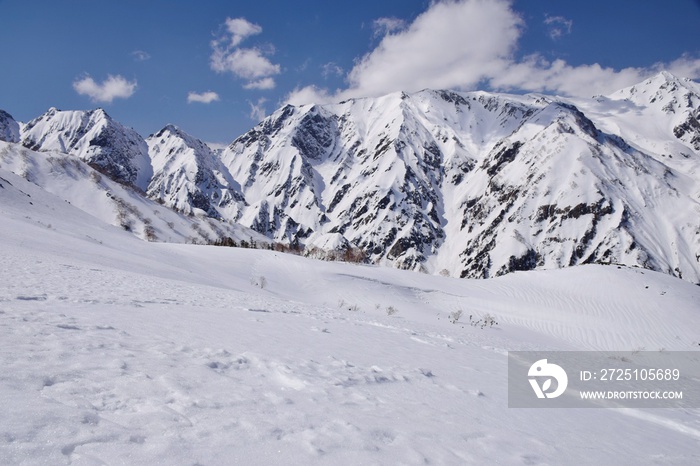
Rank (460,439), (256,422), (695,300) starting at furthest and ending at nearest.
A: (695,300)
(460,439)
(256,422)

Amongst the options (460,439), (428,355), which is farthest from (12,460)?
(428,355)

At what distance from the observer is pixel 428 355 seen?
9531 mm

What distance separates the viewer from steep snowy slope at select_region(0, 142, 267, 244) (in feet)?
321

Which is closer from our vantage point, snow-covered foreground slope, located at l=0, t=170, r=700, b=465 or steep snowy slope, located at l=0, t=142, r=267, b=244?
snow-covered foreground slope, located at l=0, t=170, r=700, b=465

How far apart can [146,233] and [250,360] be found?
319 ft

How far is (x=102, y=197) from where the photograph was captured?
10550 cm

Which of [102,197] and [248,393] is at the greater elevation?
[102,197]

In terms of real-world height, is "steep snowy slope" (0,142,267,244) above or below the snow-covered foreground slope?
above

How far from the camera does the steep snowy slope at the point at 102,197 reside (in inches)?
3853

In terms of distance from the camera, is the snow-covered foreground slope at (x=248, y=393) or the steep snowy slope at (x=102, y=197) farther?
the steep snowy slope at (x=102, y=197)

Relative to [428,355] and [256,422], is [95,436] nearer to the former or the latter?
[256,422]

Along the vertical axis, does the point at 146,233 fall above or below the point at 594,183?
below

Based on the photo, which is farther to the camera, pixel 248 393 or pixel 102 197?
pixel 102 197

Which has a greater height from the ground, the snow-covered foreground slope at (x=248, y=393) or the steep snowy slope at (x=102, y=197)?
the steep snowy slope at (x=102, y=197)
